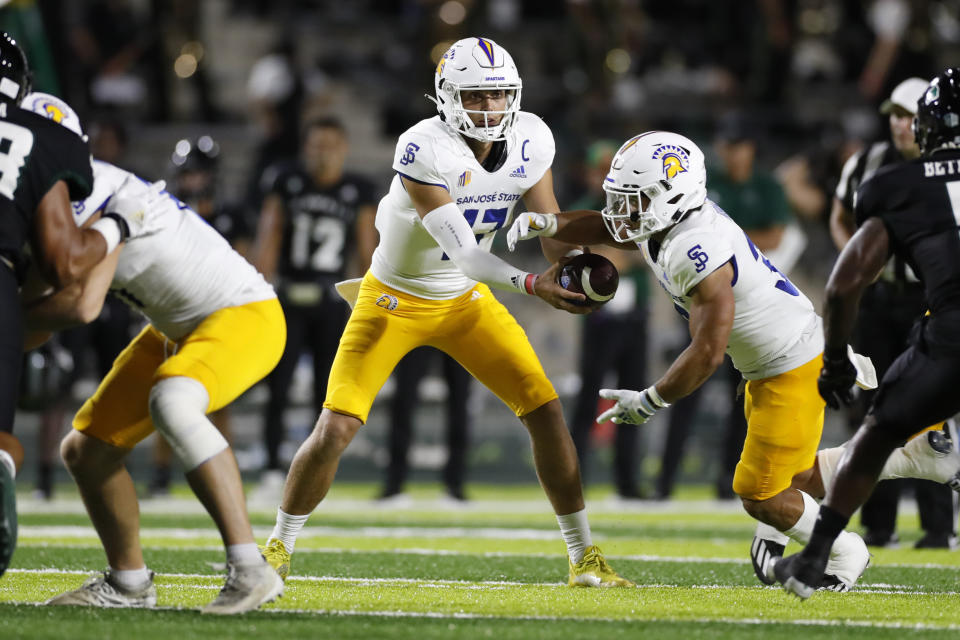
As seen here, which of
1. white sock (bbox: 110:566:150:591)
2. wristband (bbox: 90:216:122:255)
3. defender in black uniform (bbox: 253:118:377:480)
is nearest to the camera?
wristband (bbox: 90:216:122:255)

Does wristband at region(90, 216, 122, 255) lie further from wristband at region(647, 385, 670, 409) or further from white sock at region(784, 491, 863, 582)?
white sock at region(784, 491, 863, 582)

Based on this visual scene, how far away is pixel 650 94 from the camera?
45.4 ft

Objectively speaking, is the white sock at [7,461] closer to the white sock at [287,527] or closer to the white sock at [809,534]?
the white sock at [287,527]

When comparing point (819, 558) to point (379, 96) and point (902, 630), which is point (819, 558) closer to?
point (902, 630)

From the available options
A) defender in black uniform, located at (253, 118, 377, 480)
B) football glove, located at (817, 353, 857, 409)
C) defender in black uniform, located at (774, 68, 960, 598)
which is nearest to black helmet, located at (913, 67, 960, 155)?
defender in black uniform, located at (774, 68, 960, 598)

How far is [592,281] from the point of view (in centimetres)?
416

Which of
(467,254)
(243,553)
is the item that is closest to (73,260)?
(243,553)

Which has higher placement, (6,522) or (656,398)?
(656,398)

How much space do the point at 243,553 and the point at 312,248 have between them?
4.82m

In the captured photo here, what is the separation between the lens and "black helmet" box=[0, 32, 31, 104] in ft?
12.3

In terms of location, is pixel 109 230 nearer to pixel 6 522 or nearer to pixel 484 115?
pixel 6 522

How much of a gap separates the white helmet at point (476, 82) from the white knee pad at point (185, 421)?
143 centimetres

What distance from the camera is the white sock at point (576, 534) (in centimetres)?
472

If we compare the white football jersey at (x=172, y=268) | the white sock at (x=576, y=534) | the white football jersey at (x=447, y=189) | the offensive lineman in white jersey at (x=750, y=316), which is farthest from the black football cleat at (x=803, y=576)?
the white football jersey at (x=172, y=268)
